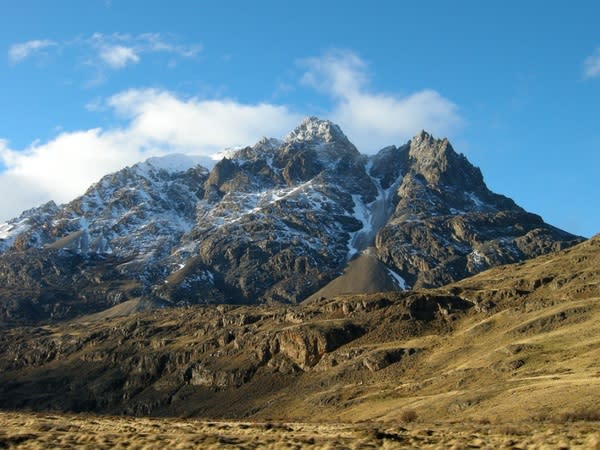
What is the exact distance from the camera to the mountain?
77938mm

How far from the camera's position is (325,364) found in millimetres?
144000

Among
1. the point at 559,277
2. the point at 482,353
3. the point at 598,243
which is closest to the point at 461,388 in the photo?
the point at 482,353

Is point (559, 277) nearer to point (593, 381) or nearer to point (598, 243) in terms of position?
point (598, 243)

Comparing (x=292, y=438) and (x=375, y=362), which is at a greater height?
(x=292, y=438)

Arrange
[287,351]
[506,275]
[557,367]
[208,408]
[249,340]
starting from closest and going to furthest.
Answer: [557,367] < [208,408] < [287,351] < [249,340] < [506,275]

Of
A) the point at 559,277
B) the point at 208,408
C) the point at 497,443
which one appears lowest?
Result: the point at 208,408

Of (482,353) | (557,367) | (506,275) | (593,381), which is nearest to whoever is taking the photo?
(593,381)

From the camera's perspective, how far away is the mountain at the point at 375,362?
7794 centimetres

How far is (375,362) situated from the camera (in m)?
128

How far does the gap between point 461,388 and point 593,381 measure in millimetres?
29634

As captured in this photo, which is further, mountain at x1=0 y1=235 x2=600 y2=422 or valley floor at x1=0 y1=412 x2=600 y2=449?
mountain at x1=0 y1=235 x2=600 y2=422

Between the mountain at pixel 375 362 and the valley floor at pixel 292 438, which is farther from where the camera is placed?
the mountain at pixel 375 362

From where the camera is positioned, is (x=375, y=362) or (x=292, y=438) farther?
(x=375, y=362)

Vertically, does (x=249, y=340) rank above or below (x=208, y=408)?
above
